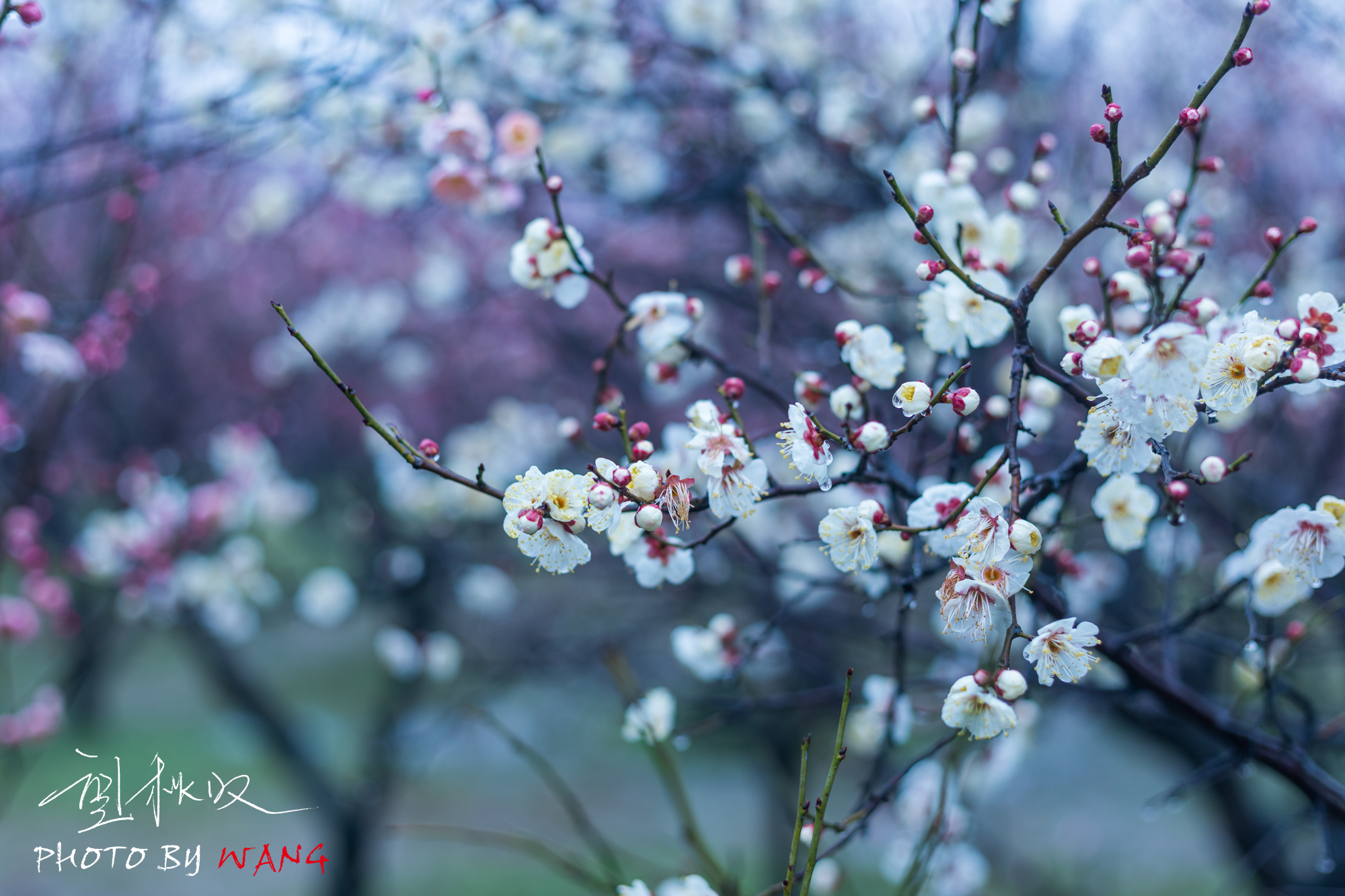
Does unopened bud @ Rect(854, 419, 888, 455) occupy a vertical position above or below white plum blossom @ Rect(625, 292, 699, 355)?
below

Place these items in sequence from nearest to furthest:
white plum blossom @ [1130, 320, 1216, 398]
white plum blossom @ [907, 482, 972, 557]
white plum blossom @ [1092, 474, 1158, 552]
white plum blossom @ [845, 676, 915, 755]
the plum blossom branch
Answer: white plum blossom @ [1130, 320, 1216, 398], the plum blossom branch, white plum blossom @ [907, 482, 972, 557], white plum blossom @ [1092, 474, 1158, 552], white plum blossom @ [845, 676, 915, 755]

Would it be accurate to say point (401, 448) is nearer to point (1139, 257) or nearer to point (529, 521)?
point (529, 521)

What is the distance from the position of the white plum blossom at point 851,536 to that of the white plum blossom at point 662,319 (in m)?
0.53

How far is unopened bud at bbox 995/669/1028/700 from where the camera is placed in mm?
996

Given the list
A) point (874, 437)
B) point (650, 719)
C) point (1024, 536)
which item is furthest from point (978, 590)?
point (650, 719)

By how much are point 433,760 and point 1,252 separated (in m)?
6.12

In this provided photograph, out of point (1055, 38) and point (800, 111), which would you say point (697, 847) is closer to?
point (800, 111)

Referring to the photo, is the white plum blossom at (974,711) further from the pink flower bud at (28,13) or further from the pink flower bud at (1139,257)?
the pink flower bud at (28,13)

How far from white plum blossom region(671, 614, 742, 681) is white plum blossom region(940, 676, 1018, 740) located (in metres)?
0.87

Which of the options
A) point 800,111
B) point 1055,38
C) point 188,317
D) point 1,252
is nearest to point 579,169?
point 800,111

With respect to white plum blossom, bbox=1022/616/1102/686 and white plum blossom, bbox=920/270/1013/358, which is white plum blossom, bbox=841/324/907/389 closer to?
white plum blossom, bbox=920/270/1013/358

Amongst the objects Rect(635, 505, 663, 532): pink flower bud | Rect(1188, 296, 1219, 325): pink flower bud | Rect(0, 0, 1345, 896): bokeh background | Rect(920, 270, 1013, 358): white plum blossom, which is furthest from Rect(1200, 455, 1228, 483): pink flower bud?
Rect(635, 505, 663, 532): pink flower bud

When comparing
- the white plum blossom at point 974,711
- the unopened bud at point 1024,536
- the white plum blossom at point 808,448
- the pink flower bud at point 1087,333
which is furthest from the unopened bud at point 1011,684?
the pink flower bud at point 1087,333

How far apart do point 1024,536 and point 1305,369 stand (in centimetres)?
41
